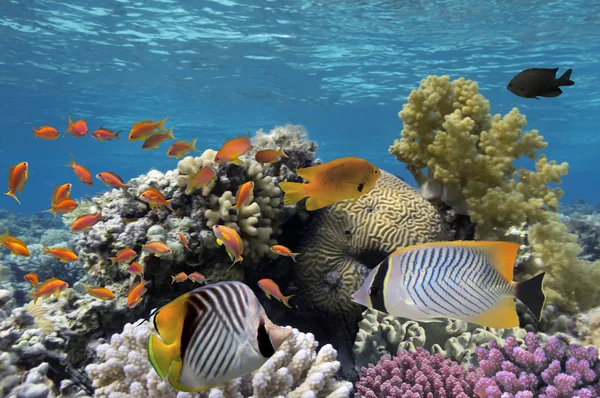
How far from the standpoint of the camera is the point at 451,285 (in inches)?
72.3

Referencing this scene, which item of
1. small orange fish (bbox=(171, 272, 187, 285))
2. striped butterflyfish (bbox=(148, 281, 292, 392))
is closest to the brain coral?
small orange fish (bbox=(171, 272, 187, 285))

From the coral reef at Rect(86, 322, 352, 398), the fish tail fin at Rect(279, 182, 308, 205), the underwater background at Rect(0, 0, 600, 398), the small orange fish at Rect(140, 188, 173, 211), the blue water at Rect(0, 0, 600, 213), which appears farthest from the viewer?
the blue water at Rect(0, 0, 600, 213)

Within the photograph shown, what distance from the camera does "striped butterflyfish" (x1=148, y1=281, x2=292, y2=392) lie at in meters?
1.29

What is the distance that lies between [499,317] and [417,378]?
1465 mm

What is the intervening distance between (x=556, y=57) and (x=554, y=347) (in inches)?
1007

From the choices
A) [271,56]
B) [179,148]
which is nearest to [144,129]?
[179,148]

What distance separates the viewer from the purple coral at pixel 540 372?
2.73 meters

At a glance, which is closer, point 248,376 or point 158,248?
point 248,376

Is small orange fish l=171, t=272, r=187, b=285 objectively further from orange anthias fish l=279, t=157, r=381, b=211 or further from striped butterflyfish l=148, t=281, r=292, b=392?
striped butterflyfish l=148, t=281, r=292, b=392

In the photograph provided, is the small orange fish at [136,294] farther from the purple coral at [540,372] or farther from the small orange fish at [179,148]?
the purple coral at [540,372]

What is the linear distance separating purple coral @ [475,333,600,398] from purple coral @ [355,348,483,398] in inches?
6.8

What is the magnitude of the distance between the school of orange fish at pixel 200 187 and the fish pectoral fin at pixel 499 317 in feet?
4.49

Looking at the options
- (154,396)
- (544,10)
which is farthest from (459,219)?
(544,10)

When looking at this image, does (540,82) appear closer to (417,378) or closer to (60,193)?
(417,378)
